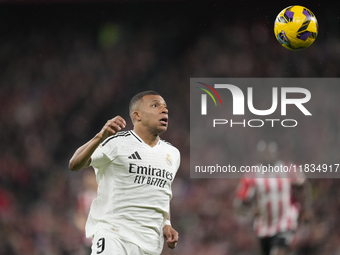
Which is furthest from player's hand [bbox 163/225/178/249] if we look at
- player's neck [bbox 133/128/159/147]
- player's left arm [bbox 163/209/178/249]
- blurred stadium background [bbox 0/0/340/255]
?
blurred stadium background [bbox 0/0/340/255]

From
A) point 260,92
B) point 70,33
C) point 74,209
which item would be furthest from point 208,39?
point 74,209

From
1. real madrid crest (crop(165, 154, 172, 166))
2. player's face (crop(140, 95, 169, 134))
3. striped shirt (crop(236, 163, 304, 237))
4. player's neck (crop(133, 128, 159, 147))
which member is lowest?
striped shirt (crop(236, 163, 304, 237))

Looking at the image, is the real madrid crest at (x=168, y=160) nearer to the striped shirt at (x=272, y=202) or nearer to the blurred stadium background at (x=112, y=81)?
the striped shirt at (x=272, y=202)

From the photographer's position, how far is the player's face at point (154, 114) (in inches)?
127

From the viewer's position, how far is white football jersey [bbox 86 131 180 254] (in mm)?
2936

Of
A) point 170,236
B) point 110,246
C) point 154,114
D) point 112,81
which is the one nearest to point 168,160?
point 154,114

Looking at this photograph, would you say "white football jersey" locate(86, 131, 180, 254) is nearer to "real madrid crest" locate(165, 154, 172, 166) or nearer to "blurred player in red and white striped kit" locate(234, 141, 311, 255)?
"real madrid crest" locate(165, 154, 172, 166)

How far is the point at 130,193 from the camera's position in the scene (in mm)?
2988

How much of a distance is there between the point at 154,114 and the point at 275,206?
3.13 metres

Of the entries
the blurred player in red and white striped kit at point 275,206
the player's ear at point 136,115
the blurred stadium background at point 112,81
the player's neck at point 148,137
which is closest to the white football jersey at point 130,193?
the player's neck at point 148,137

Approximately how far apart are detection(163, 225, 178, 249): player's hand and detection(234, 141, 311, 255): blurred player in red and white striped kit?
2815 millimetres

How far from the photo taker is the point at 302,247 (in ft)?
22.7

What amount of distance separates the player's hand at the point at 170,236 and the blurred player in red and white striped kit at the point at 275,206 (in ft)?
9.24

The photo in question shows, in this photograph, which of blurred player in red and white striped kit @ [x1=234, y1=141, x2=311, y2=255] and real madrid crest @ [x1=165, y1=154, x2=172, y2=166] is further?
blurred player in red and white striped kit @ [x1=234, y1=141, x2=311, y2=255]
